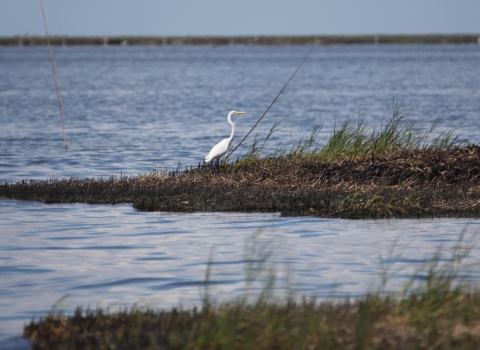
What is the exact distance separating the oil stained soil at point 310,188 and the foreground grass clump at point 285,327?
18.4 feet

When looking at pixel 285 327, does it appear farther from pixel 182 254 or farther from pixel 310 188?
pixel 310 188

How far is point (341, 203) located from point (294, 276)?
3736 mm

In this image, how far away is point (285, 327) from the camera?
21.5 feet

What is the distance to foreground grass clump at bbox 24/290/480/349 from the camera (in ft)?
20.6

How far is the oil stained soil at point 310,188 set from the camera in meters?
12.9

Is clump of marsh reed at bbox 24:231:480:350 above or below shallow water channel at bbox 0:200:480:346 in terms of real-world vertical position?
above

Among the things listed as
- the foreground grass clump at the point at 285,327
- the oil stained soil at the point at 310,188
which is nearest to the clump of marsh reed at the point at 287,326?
the foreground grass clump at the point at 285,327

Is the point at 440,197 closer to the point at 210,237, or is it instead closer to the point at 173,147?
the point at 210,237


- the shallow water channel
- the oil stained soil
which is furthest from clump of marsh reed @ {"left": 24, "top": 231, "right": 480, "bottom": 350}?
the oil stained soil

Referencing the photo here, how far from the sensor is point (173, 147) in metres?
25.2

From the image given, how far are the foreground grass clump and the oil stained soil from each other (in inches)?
221

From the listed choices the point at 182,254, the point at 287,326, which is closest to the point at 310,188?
the point at 182,254

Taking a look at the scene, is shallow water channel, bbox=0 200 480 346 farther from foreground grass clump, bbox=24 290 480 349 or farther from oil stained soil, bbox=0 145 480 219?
foreground grass clump, bbox=24 290 480 349

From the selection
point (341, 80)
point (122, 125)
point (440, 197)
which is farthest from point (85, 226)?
point (341, 80)
